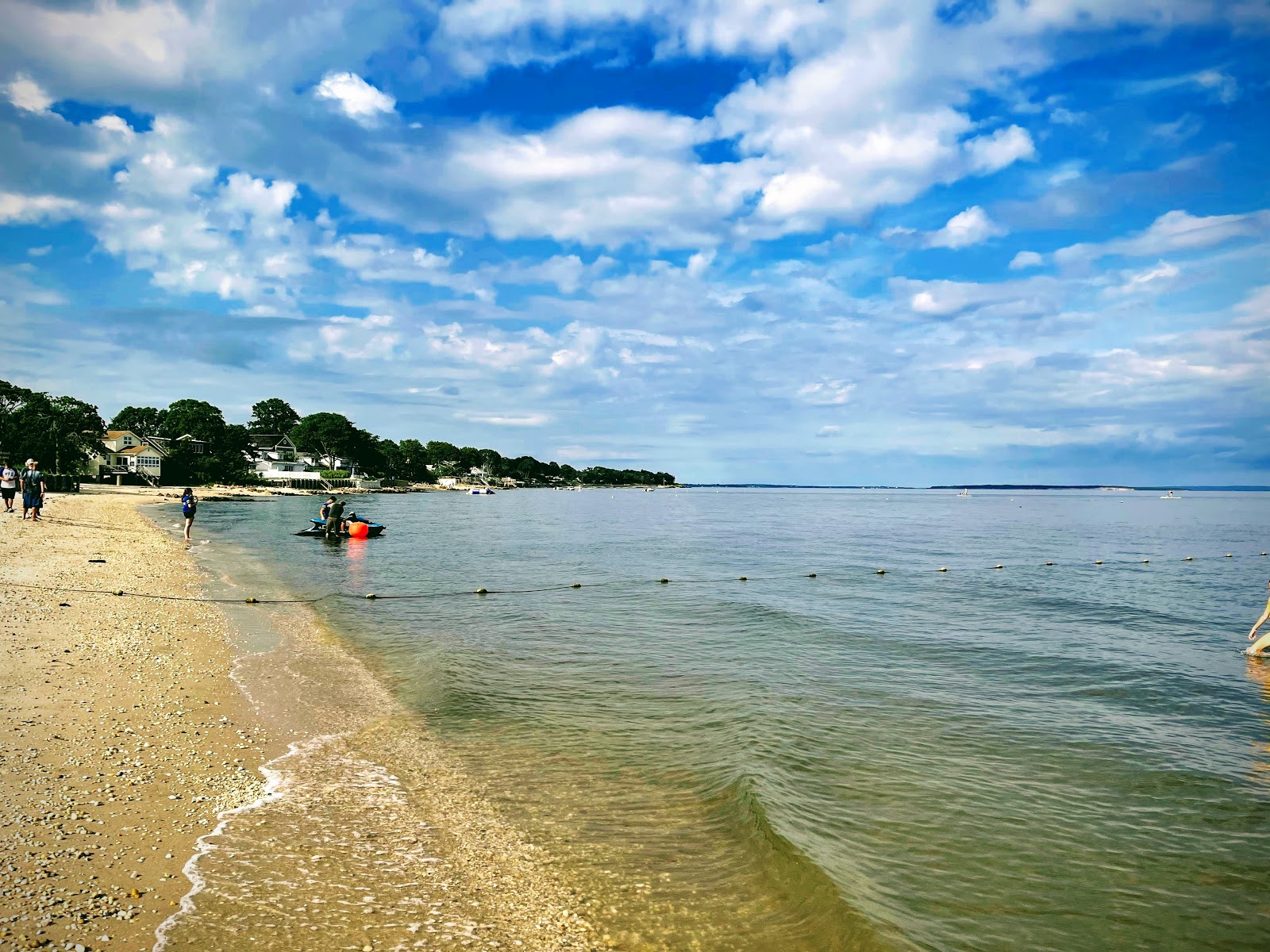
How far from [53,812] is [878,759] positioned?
950 cm

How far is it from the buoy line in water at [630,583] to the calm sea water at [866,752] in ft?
2.92

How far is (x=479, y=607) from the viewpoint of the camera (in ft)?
72.7

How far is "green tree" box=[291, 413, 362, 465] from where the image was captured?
167 m

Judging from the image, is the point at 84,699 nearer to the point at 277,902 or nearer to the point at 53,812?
the point at 53,812

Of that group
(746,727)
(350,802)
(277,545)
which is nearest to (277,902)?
(350,802)

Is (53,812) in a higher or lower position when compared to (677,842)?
higher

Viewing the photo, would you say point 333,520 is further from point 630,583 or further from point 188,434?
point 188,434

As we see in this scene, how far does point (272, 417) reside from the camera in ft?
604

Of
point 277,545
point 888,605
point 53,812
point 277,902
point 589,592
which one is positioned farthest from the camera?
point 277,545

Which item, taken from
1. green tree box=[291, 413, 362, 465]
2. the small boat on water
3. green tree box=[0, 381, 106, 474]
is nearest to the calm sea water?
the small boat on water

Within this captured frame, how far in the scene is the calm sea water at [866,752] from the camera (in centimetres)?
633

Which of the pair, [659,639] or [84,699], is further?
[659,639]

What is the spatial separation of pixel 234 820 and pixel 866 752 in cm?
805

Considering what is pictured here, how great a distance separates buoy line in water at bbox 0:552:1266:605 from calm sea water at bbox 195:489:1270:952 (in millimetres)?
891
